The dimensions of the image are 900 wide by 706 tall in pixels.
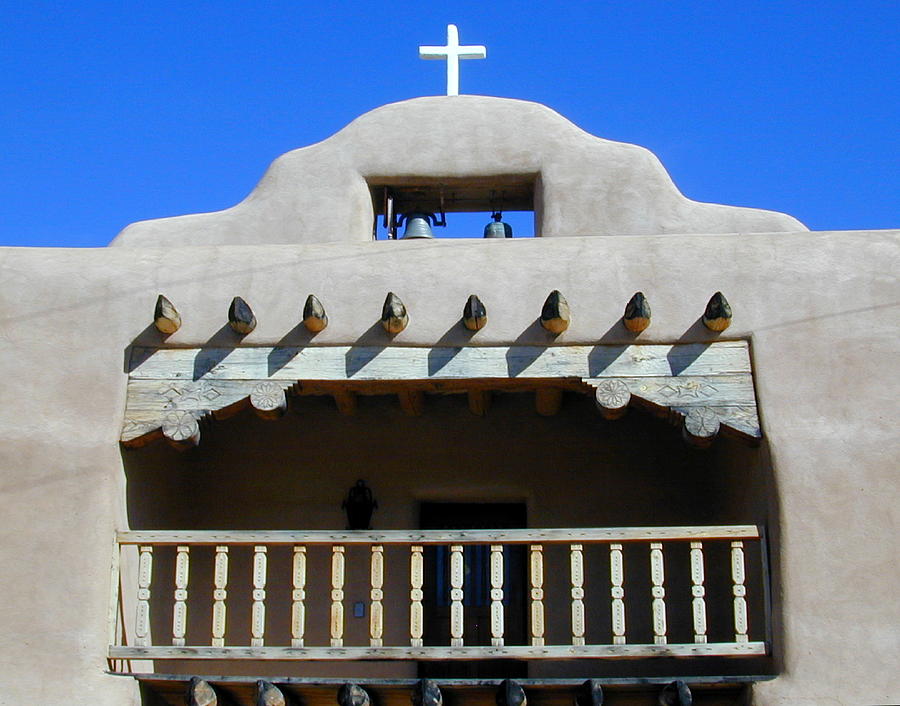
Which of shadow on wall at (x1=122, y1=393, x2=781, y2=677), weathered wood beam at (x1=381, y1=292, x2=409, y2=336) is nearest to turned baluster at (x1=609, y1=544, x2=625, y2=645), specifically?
shadow on wall at (x1=122, y1=393, x2=781, y2=677)

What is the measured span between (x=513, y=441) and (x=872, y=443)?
2866mm

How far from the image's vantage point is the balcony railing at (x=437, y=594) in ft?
25.1

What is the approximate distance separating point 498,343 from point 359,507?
81.5 inches

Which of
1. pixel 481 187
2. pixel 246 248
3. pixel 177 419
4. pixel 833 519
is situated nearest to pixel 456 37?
pixel 481 187

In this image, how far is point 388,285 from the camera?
27.3 feet

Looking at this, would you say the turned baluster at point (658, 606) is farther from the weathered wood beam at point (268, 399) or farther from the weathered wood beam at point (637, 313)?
the weathered wood beam at point (268, 399)

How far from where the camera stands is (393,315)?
26.0 ft

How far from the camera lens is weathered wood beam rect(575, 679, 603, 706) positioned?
7582 millimetres

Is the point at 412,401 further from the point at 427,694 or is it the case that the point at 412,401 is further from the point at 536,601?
the point at 427,694

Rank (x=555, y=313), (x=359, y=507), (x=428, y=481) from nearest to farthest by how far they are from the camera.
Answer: (x=555, y=313)
(x=359, y=507)
(x=428, y=481)

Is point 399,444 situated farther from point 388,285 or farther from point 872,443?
point 872,443

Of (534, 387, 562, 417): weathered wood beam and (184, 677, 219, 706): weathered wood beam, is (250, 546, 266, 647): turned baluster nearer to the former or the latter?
(184, 677, 219, 706): weathered wood beam

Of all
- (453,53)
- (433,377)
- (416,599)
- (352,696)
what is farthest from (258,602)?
(453,53)

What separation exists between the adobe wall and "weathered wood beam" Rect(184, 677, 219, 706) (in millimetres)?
336
